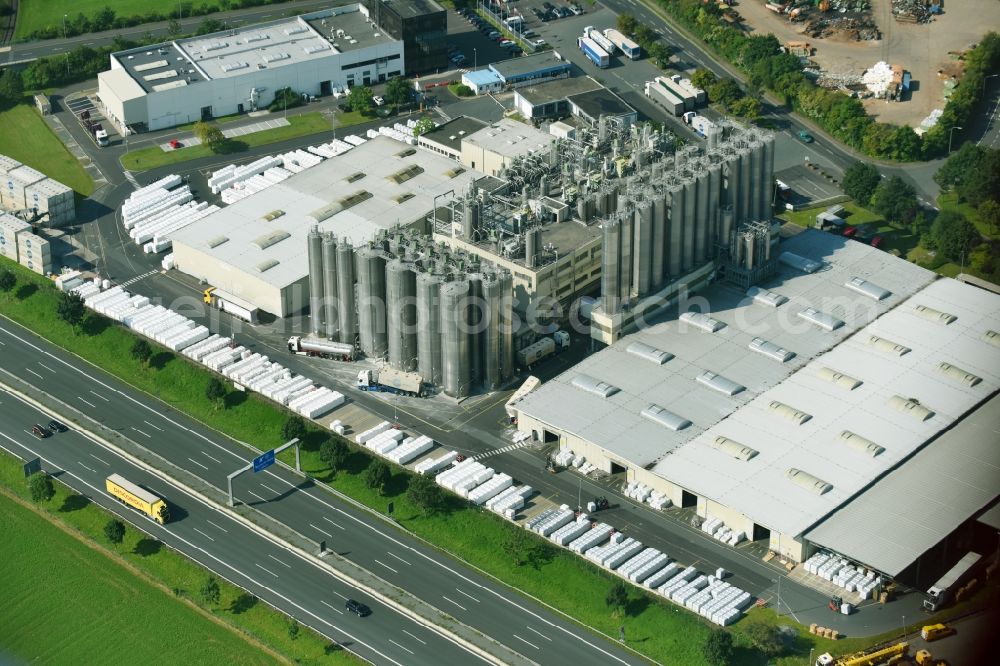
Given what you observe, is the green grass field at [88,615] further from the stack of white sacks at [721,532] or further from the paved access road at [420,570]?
the stack of white sacks at [721,532]

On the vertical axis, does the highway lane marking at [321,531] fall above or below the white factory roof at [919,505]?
below

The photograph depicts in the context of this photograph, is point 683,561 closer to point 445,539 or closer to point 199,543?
point 445,539

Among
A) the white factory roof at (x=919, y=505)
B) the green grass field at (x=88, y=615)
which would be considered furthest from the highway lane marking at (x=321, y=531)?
the white factory roof at (x=919, y=505)

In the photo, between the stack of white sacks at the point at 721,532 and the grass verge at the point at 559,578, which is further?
the stack of white sacks at the point at 721,532

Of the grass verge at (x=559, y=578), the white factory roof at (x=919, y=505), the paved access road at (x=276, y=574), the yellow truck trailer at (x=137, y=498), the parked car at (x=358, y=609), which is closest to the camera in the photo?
the grass verge at (x=559, y=578)

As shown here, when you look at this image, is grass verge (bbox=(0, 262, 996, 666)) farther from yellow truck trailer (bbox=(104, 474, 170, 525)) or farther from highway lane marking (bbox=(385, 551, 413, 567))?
yellow truck trailer (bbox=(104, 474, 170, 525))

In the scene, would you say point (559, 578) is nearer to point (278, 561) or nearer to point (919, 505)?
point (278, 561)
